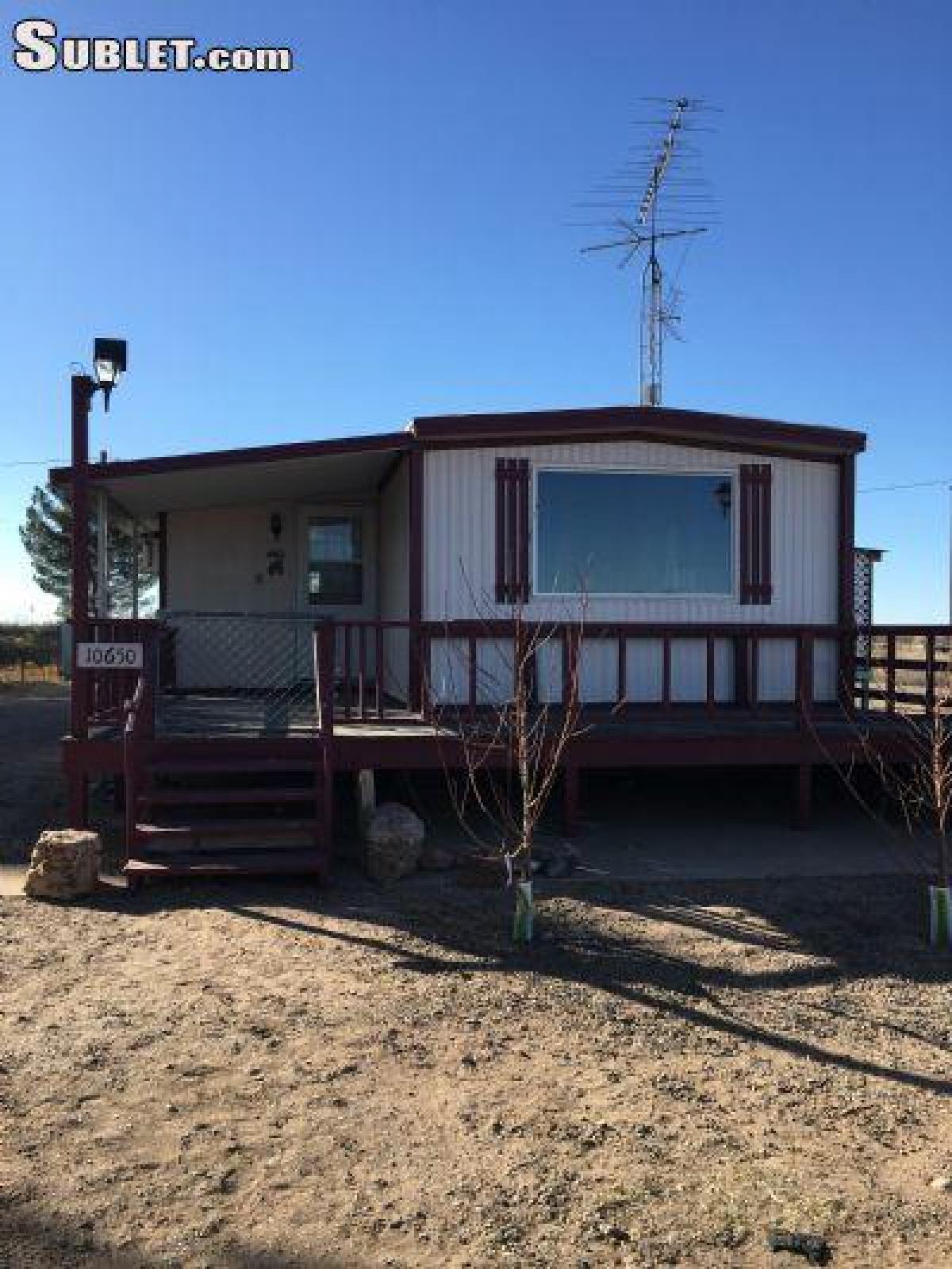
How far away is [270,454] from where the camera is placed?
28.2 ft

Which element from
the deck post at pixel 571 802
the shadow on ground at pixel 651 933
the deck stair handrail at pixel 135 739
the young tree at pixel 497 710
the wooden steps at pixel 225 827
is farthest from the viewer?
the deck post at pixel 571 802

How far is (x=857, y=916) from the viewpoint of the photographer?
589cm

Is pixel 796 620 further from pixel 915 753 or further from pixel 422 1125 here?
pixel 422 1125

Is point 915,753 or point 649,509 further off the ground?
A: point 649,509

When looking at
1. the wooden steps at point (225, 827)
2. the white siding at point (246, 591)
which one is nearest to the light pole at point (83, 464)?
the wooden steps at point (225, 827)

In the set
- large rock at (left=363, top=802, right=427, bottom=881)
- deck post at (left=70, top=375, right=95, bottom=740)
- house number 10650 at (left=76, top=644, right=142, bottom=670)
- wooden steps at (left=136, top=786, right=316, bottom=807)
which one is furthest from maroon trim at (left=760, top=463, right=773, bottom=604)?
deck post at (left=70, top=375, right=95, bottom=740)

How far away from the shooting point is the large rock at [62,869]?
611 cm

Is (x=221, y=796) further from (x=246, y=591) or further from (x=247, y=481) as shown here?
(x=246, y=591)

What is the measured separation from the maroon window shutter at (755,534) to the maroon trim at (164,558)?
6.28 m

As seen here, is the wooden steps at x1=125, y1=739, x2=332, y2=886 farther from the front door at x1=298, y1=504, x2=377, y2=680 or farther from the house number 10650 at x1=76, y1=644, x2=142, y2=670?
the front door at x1=298, y1=504, x2=377, y2=680

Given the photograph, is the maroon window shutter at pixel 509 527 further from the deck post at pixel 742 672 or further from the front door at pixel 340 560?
the front door at pixel 340 560

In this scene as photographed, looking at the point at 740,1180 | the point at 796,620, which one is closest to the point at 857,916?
the point at 740,1180

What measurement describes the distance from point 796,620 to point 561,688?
88.8 inches

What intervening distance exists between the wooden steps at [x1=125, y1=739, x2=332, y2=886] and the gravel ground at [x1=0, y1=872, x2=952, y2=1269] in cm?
32
